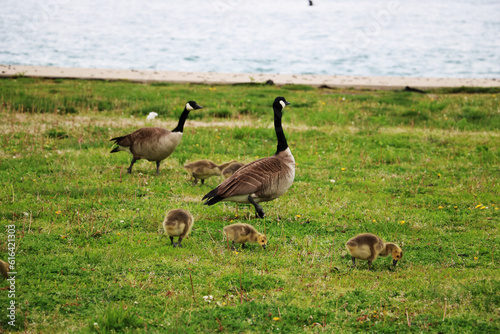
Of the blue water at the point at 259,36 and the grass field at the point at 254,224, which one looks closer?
the grass field at the point at 254,224

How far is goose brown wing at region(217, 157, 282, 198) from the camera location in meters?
9.00

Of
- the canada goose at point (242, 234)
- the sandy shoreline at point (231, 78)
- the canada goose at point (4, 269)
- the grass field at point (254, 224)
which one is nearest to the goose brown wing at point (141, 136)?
the grass field at point (254, 224)

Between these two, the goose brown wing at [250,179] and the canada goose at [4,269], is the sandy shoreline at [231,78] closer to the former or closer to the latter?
the goose brown wing at [250,179]

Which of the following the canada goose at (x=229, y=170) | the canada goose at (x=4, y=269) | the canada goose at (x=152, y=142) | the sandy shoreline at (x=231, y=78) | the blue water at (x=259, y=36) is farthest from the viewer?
the blue water at (x=259, y=36)

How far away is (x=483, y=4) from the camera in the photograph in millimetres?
85312

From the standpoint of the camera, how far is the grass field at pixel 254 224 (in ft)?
21.1

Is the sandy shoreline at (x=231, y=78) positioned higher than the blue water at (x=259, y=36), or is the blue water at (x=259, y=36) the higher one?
the blue water at (x=259, y=36)

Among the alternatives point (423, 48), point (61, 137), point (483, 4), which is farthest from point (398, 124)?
point (483, 4)

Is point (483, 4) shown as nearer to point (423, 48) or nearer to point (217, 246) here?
point (423, 48)

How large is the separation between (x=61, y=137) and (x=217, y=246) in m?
8.09

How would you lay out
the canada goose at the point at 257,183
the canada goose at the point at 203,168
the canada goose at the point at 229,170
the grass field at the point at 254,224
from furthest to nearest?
the canada goose at the point at 203,168 < the canada goose at the point at 229,170 < the canada goose at the point at 257,183 < the grass field at the point at 254,224

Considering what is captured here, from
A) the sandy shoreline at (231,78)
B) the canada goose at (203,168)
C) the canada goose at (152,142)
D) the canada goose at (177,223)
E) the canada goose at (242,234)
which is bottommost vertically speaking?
the canada goose at (242,234)

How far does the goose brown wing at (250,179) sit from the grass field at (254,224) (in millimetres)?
679

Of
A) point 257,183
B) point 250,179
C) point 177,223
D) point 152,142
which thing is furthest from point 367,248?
point 152,142
